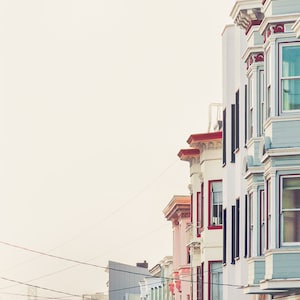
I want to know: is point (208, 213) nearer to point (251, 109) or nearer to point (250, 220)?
point (250, 220)

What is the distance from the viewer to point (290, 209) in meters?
46.9

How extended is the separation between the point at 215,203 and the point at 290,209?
2301cm

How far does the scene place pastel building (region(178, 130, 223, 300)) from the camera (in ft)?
223

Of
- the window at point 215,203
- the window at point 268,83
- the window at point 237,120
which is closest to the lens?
the window at point 268,83

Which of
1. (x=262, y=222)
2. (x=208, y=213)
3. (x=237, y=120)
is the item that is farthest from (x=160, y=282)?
(x=262, y=222)

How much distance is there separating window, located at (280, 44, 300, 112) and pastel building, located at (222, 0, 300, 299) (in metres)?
0.03

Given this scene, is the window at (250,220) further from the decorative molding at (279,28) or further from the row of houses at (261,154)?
the decorative molding at (279,28)

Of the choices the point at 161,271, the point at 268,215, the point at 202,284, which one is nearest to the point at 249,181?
the point at 268,215

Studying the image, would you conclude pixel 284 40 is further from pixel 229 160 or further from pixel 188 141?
pixel 188 141

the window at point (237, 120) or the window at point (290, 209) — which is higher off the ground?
the window at point (237, 120)

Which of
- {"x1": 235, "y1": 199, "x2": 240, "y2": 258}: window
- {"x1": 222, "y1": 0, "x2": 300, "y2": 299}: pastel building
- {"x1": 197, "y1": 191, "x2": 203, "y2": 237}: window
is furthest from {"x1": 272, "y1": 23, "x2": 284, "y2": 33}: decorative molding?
{"x1": 197, "y1": 191, "x2": 203, "y2": 237}: window

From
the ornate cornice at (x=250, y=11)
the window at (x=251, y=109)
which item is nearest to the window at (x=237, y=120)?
the window at (x=251, y=109)

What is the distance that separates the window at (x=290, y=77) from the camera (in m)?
46.9

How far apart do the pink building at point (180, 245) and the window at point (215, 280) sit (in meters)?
15.2
